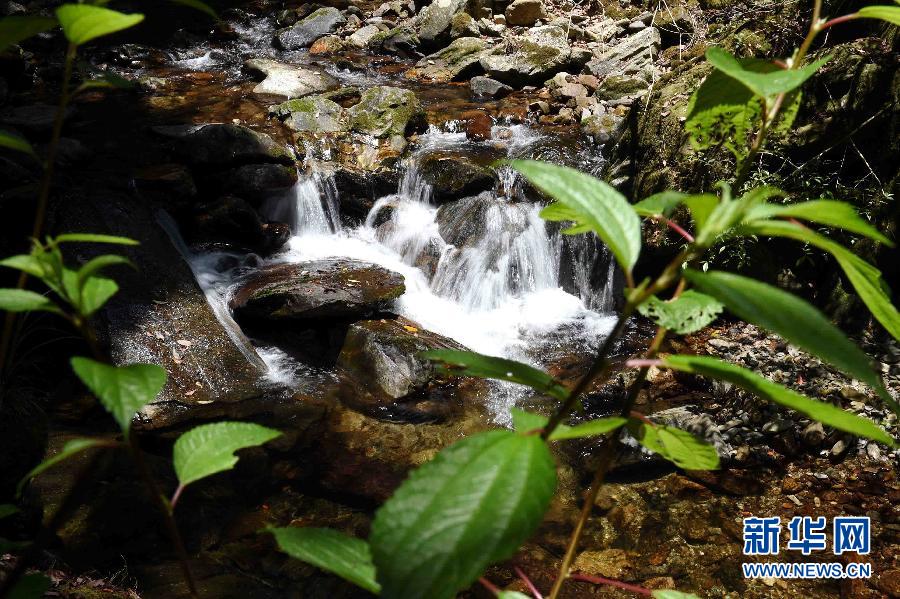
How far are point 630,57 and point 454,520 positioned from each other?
11858 mm

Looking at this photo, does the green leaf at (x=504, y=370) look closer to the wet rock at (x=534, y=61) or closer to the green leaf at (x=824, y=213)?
the green leaf at (x=824, y=213)

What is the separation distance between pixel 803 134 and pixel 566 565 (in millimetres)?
5936

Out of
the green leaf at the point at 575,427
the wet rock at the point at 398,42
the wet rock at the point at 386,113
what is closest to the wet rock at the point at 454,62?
the wet rock at the point at 398,42

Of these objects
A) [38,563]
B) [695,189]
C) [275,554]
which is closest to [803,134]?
[695,189]

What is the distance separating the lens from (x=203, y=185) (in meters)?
7.57

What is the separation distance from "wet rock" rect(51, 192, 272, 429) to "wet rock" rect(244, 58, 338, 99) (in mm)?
4702

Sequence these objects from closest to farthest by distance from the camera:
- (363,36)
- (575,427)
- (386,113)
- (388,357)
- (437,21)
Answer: (575,427) < (388,357) < (386,113) < (437,21) < (363,36)

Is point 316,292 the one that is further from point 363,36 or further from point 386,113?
point 363,36

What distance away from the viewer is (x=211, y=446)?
809mm

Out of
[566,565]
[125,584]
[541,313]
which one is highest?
[566,565]

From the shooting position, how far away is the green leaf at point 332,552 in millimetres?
639

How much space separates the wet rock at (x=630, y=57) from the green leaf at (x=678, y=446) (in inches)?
414

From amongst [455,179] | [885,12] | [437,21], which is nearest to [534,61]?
[437,21]

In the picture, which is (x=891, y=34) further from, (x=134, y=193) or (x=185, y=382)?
(x=134, y=193)
